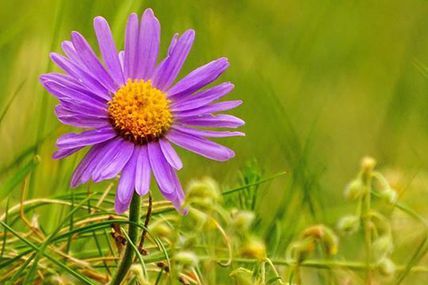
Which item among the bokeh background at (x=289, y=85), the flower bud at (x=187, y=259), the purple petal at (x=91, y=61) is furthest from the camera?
the bokeh background at (x=289, y=85)

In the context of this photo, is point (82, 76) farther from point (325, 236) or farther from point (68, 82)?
point (325, 236)

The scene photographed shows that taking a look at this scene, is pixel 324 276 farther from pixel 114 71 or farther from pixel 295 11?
pixel 295 11

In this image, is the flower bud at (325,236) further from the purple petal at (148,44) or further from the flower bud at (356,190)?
the purple petal at (148,44)

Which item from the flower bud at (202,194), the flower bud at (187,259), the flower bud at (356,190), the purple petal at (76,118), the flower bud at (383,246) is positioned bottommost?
the flower bud at (187,259)

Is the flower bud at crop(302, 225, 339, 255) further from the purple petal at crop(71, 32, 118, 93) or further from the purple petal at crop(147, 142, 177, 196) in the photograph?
the purple petal at crop(71, 32, 118, 93)

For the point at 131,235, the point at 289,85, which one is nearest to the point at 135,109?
the point at 131,235

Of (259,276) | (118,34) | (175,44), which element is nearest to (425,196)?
(118,34)

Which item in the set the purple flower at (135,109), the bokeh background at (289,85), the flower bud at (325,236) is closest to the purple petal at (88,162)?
the purple flower at (135,109)
